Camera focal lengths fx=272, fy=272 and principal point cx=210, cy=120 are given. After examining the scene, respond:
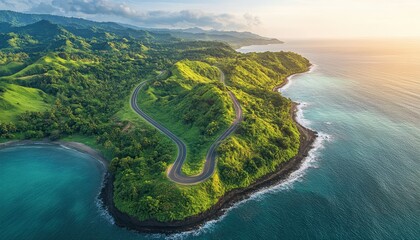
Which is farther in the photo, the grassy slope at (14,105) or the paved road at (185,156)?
the grassy slope at (14,105)

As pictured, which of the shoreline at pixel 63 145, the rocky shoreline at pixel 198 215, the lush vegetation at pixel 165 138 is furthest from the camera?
the shoreline at pixel 63 145

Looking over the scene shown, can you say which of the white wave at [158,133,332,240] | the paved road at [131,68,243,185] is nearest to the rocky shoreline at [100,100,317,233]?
the white wave at [158,133,332,240]

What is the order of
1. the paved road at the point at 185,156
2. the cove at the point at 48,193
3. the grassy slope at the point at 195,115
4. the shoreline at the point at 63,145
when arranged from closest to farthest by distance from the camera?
the cove at the point at 48,193 < the paved road at the point at 185,156 < the grassy slope at the point at 195,115 < the shoreline at the point at 63,145

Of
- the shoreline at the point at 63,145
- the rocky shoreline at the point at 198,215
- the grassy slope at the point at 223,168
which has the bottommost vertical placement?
the shoreline at the point at 63,145

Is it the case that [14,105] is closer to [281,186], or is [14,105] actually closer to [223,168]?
[223,168]

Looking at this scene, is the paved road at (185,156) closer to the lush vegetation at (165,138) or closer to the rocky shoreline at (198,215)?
the lush vegetation at (165,138)

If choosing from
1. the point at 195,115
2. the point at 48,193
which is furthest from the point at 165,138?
the point at 48,193

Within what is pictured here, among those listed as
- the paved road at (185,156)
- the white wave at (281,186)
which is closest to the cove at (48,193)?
the paved road at (185,156)

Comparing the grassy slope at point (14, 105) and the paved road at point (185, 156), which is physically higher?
the paved road at point (185, 156)
